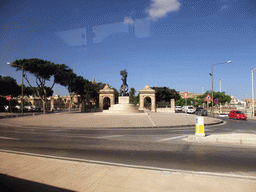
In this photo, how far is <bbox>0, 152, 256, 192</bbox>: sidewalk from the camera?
3307 mm

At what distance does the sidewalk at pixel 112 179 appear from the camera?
10.8ft

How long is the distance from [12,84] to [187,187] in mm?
53984

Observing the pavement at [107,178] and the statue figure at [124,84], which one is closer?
the pavement at [107,178]

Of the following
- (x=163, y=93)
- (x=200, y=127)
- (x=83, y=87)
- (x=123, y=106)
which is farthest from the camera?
(x=163, y=93)

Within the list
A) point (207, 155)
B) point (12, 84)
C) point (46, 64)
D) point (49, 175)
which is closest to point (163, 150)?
point (207, 155)

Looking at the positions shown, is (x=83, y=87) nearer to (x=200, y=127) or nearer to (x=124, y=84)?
(x=124, y=84)

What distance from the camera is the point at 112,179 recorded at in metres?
3.65

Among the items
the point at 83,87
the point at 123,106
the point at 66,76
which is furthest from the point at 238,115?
the point at 83,87

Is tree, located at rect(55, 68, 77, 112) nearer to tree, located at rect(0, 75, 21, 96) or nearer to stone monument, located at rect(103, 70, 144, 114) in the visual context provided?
stone monument, located at rect(103, 70, 144, 114)

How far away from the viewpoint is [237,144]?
746cm

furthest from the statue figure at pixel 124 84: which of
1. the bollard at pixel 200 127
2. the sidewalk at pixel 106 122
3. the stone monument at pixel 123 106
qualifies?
the bollard at pixel 200 127

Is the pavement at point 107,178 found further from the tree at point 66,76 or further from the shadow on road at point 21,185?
the tree at point 66,76

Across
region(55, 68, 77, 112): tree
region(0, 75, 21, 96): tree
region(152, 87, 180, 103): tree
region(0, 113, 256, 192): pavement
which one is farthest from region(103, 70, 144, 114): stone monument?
region(152, 87, 180, 103): tree

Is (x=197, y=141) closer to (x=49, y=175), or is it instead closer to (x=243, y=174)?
(x=243, y=174)
